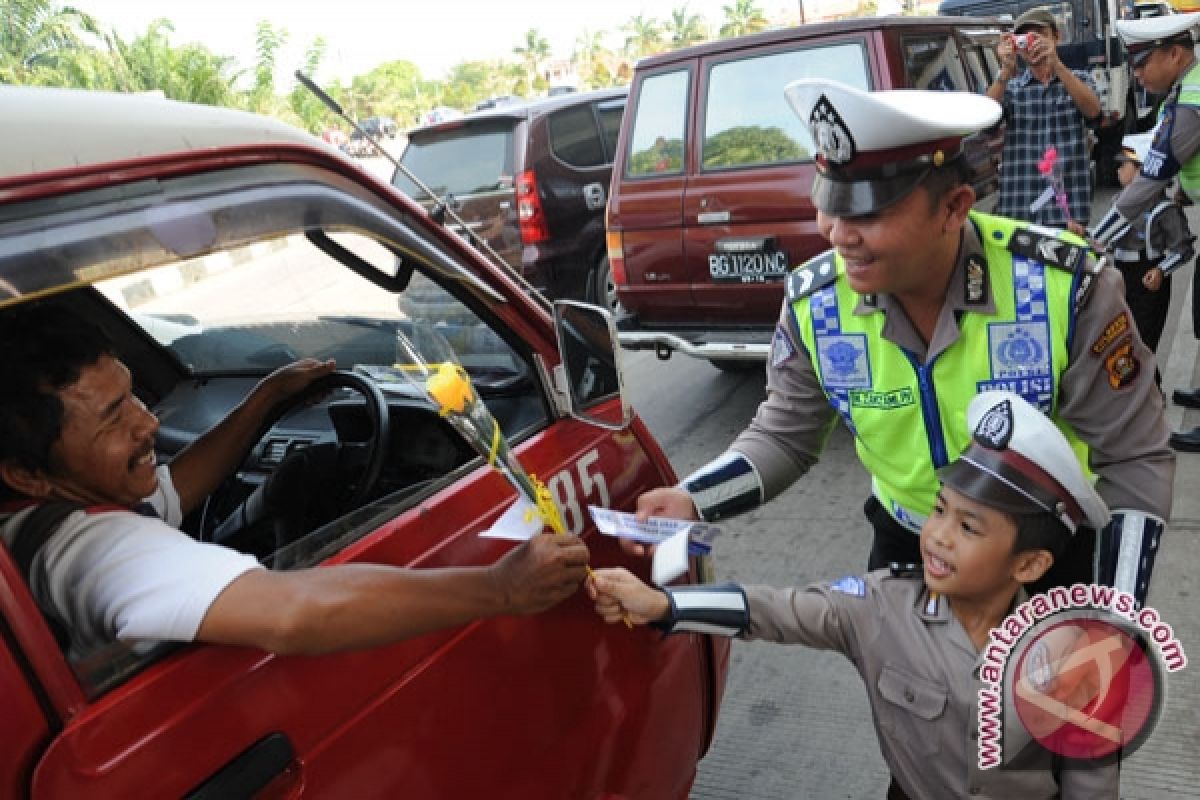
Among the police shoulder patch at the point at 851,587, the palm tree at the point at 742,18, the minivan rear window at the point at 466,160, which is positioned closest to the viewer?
the police shoulder patch at the point at 851,587

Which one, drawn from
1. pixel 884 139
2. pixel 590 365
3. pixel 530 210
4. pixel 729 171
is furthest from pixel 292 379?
pixel 530 210

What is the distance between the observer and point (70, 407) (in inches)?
51.8

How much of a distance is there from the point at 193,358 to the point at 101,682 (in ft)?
5.92

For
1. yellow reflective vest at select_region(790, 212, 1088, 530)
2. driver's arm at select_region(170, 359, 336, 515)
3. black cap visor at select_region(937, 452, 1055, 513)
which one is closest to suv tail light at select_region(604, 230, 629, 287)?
driver's arm at select_region(170, 359, 336, 515)

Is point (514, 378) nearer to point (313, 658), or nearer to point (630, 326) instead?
point (313, 658)

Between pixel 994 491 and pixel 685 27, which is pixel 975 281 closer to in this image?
pixel 994 491

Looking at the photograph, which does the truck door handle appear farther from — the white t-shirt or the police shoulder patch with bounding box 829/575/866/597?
the police shoulder patch with bounding box 829/575/866/597

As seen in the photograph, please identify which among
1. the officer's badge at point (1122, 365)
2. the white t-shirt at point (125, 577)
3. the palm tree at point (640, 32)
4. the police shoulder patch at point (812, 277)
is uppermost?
the white t-shirt at point (125, 577)

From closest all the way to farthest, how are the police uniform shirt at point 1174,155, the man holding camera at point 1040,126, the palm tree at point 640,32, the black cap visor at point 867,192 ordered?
the black cap visor at point 867,192 < the police uniform shirt at point 1174,155 < the man holding camera at point 1040,126 < the palm tree at point 640,32

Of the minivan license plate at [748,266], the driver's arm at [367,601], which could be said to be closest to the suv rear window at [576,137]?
the minivan license plate at [748,266]

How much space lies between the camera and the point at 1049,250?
160 cm

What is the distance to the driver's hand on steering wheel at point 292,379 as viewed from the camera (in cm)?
206

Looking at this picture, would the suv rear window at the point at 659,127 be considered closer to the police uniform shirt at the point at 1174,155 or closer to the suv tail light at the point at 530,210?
the suv tail light at the point at 530,210

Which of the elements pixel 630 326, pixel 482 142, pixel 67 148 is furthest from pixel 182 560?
pixel 482 142
